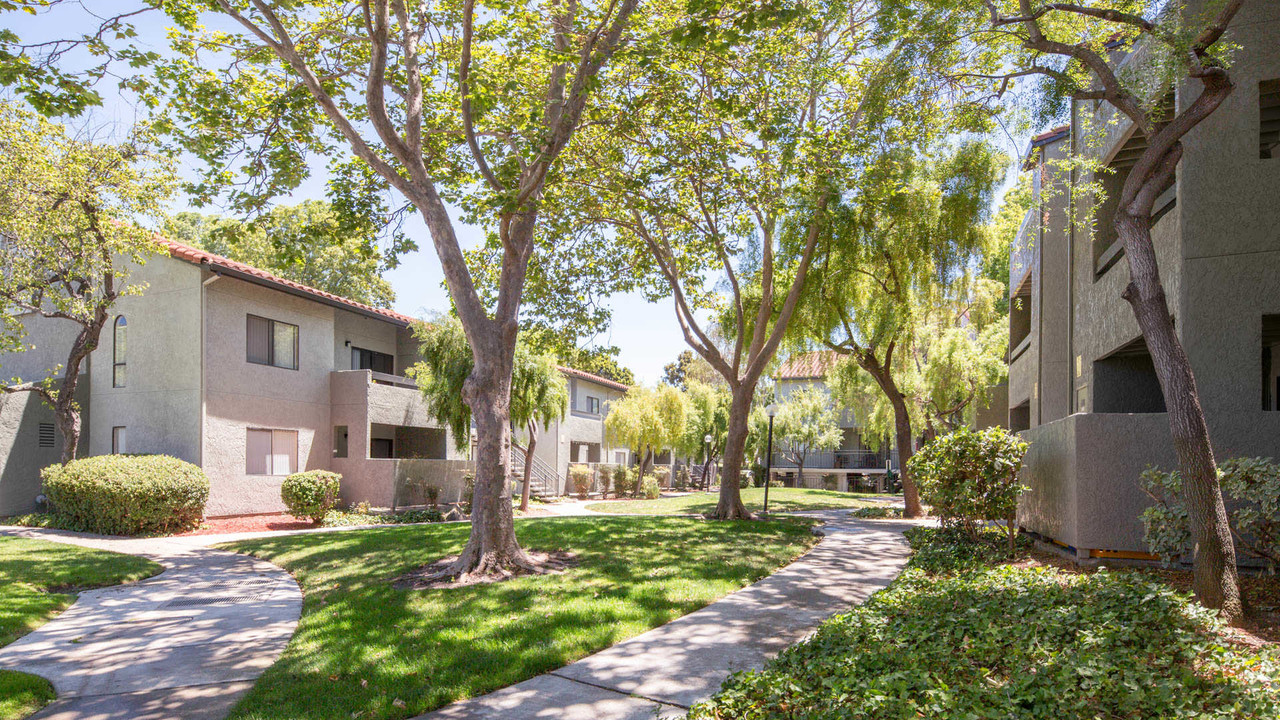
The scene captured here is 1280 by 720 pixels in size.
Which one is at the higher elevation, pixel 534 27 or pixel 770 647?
pixel 534 27

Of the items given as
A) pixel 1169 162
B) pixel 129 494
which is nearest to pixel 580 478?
pixel 129 494

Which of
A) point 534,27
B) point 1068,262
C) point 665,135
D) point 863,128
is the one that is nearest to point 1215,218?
point 863,128

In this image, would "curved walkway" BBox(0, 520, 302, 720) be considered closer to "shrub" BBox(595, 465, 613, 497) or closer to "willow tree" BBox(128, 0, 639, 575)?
"willow tree" BBox(128, 0, 639, 575)

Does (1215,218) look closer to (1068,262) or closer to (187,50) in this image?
(1068,262)

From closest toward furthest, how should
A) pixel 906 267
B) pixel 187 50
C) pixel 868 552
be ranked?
1. pixel 187 50
2. pixel 868 552
3. pixel 906 267

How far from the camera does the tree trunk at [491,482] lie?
9492 mm

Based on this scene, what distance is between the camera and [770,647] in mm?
6312

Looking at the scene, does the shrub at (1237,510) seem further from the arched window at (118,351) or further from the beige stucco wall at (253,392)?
the arched window at (118,351)

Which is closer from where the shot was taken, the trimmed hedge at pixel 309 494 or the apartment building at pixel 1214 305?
the apartment building at pixel 1214 305

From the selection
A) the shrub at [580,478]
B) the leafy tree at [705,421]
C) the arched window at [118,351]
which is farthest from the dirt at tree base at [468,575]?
the leafy tree at [705,421]

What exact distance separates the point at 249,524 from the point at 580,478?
15143 mm

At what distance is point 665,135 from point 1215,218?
7.72 meters

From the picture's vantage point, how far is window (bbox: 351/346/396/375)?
977 inches

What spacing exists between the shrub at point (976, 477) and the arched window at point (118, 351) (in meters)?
19.5
